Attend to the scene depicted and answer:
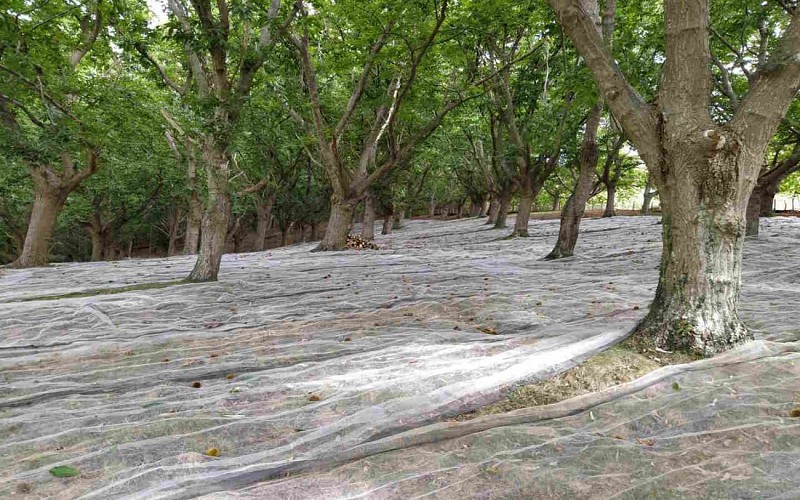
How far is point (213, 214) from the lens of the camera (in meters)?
6.47

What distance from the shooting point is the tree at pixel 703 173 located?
2922mm

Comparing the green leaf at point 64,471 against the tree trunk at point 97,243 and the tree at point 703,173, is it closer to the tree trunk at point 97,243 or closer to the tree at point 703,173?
the tree at point 703,173

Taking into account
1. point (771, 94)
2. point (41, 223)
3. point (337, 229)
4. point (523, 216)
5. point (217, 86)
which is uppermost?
point (217, 86)

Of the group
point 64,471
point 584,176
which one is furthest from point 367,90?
point 64,471

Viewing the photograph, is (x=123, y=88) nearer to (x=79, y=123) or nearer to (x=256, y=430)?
(x=79, y=123)

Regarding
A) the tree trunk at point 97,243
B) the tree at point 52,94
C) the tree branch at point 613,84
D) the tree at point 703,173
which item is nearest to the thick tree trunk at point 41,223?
the tree at point 52,94

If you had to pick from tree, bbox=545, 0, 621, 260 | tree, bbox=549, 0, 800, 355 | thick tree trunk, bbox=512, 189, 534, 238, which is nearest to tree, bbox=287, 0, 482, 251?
tree, bbox=545, 0, 621, 260

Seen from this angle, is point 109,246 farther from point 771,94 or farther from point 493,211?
point 771,94

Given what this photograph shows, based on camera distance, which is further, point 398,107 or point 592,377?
point 398,107

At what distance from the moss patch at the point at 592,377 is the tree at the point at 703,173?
16 centimetres

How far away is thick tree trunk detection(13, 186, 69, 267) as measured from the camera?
9906 mm

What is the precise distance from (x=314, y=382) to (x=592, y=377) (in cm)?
169

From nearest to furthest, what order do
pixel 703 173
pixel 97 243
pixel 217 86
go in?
pixel 703 173 → pixel 217 86 → pixel 97 243

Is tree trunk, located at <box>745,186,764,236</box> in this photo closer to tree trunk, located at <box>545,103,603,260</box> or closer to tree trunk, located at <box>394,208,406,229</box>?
tree trunk, located at <box>545,103,603,260</box>
